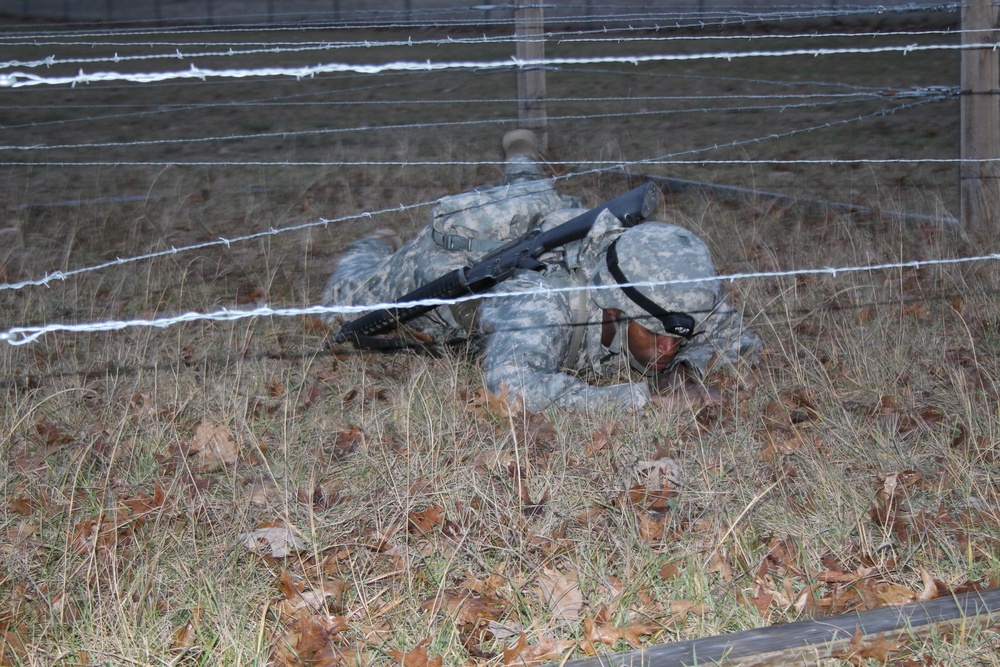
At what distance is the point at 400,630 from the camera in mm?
2248

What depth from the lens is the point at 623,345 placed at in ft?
12.5

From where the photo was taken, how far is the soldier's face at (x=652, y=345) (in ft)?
12.2

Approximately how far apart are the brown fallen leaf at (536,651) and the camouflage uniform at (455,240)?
2.19m

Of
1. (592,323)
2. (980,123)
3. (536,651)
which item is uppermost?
(980,123)

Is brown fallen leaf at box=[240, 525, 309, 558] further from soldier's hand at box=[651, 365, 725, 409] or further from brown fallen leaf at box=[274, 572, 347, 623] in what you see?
soldier's hand at box=[651, 365, 725, 409]

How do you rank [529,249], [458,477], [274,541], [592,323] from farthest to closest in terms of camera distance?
[529,249] → [592,323] → [458,477] → [274,541]

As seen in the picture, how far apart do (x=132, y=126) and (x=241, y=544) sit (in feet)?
36.0

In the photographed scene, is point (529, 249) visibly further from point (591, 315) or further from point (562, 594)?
point (562, 594)

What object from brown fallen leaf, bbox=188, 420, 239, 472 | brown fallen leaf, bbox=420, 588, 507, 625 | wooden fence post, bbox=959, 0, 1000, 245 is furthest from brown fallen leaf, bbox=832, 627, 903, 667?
wooden fence post, bbox=959, 0, 1000, 245

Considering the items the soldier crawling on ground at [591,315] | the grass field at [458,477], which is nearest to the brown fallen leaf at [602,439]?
the grass field at [458,477]

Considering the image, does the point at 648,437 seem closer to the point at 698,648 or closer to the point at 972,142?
the point at 698,648

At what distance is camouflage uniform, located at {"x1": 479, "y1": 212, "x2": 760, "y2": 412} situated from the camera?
348 cm

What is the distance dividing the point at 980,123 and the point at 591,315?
2473 millimetres

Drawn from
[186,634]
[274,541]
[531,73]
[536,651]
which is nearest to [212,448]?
[274,541]
